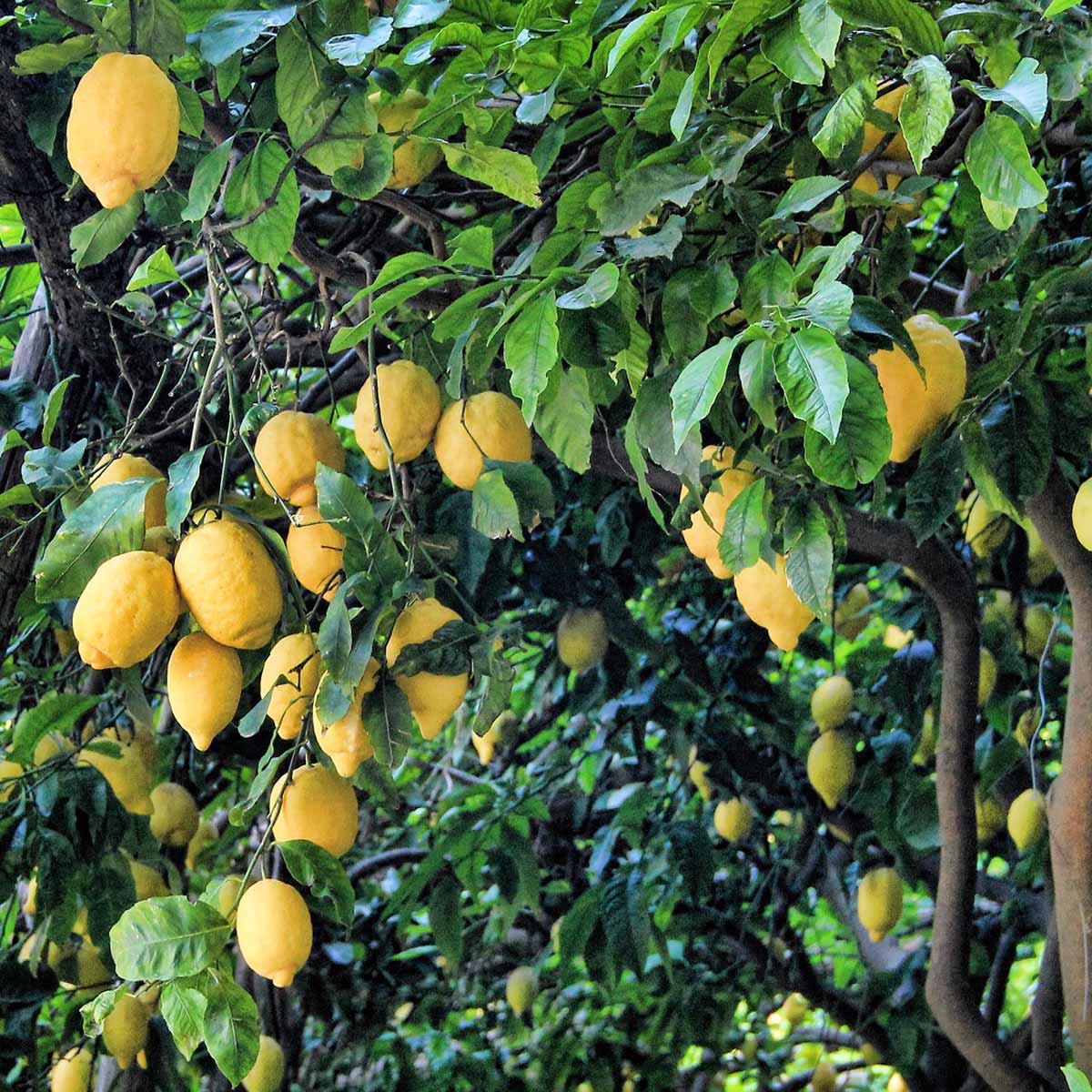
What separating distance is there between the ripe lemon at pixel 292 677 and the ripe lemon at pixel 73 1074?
1.13m

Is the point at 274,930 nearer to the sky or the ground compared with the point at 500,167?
nearer to the ground

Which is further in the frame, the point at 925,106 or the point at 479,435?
the point at 479,435

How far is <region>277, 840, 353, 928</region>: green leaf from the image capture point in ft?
3.72

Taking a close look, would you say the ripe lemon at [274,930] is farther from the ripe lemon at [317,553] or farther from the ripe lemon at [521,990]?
the ripe lemon at [521,990]

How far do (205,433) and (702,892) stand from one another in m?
1.22

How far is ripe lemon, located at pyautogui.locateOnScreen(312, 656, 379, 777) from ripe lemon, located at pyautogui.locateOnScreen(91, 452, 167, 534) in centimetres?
22

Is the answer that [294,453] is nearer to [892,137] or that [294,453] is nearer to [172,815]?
[892,137]

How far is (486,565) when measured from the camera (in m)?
2.17

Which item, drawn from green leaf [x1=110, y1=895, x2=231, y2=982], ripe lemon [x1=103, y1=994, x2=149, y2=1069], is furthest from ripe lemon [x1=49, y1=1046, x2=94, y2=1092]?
green leaf [x1=110, y1=895, x2=231, y2=982]

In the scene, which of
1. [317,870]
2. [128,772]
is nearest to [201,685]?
[317,870]

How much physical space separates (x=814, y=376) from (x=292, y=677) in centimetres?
54

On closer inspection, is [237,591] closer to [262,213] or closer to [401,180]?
[262,213]

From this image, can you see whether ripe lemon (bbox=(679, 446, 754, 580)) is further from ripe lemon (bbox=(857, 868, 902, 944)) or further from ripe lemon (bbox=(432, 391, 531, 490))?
ripe lemon (bbox=(857, 868, 902, 944))

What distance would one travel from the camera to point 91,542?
1.12 metres
